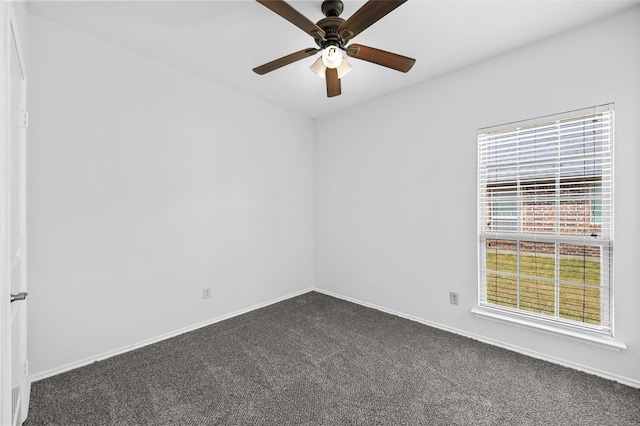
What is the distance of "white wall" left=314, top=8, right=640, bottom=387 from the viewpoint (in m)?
2.05

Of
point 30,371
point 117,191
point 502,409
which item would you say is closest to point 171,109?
point 117,191

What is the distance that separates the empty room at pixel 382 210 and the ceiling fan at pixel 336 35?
0.05 ft

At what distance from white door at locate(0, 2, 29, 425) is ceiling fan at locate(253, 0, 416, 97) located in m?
1.27

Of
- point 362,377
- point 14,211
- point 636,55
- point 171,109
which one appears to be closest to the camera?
point 14,211

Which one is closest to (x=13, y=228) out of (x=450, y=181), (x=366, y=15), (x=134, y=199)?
(x=134, y=199)

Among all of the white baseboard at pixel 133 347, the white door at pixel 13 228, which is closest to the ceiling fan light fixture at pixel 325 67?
the white door at pixel 13 228

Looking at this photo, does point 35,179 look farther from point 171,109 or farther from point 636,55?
point 636,55

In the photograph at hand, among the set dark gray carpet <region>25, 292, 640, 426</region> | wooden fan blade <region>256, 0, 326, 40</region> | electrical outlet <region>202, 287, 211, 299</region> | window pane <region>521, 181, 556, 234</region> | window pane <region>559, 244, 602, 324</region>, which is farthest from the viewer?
electrical outlet <region>202, 287, 211, 299</region>

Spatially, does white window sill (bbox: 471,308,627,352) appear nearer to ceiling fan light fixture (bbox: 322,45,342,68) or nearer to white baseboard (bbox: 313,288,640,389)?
white baseboard (bbox: 313,288,640,389)

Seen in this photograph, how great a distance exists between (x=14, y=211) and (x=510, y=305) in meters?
3.58

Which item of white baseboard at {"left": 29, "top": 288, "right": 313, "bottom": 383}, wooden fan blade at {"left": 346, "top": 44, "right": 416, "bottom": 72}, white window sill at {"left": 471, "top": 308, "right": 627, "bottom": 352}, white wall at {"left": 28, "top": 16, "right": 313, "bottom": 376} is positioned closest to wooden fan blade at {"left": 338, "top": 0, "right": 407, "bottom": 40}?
wooden fan blade at {"left": 346, "top": 44, "right": 416, "bottom": 72}

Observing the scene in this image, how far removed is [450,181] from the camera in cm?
293

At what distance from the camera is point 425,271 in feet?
10.3

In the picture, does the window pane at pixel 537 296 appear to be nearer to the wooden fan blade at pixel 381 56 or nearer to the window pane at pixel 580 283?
the window pane at pixel 580 283
